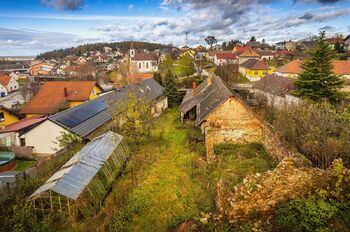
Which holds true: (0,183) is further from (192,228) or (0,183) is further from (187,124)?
(187,124)

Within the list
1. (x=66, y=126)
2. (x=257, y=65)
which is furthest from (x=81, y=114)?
(x=257, y=65)

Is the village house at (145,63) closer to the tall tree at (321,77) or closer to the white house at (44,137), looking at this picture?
the tall tree at (321,77)

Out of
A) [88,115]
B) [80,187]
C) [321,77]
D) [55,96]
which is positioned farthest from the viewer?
[55,96]

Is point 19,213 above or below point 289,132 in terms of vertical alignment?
below

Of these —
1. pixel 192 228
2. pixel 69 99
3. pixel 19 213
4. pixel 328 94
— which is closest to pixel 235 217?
pixel 192 228

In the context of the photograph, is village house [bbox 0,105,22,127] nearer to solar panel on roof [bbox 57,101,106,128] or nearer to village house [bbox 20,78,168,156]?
village house [bbox 20,78,168,156]

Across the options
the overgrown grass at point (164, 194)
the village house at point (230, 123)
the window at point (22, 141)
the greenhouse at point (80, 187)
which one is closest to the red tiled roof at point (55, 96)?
the window at point (22, 141)

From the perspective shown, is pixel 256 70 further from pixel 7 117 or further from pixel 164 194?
pixel 164 194
